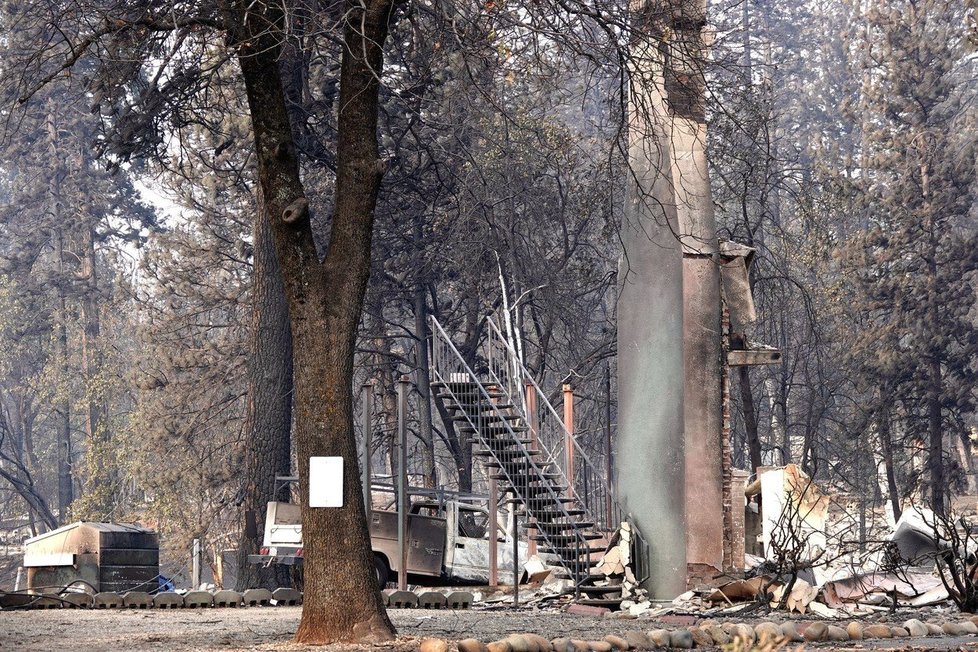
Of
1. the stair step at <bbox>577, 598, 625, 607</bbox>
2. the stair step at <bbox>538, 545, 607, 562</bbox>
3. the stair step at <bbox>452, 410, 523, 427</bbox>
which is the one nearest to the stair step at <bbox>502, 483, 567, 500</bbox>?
the stair step at <bbox>538, 545, 607, 562</bbox>

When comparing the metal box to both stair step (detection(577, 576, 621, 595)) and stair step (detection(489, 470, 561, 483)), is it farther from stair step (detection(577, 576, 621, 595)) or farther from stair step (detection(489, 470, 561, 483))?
stair step (detection(577, 576, 621, 595))

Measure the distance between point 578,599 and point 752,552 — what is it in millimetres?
4823

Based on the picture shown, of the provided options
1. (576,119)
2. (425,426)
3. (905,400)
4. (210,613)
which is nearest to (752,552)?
(210,613)

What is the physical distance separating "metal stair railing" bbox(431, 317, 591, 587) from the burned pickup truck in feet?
6.49

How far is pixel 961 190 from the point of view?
37656mm

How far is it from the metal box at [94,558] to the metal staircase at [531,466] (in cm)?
564

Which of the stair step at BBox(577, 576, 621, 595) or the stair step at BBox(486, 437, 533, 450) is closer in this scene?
the stair step at BBox(577, 576, 621, 595)

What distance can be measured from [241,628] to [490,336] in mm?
10366

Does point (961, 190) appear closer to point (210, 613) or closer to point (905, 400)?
point (905, 400)

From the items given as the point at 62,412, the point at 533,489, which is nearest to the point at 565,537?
the point at 533,489

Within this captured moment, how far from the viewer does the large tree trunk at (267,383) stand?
23.1 metres

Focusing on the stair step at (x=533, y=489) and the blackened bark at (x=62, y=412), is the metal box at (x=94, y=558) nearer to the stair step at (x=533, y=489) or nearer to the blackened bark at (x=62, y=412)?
the stair step at (x=533, y=489)

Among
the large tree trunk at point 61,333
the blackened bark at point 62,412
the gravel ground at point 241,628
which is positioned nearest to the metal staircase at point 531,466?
the gravel ground at point 241,628

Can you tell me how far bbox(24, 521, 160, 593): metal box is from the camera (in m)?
20.7
